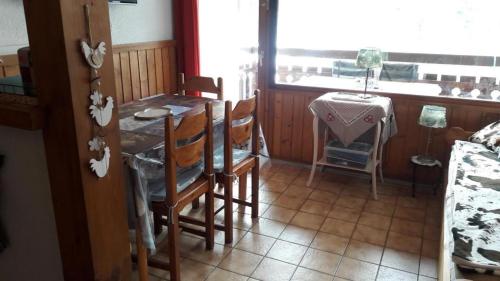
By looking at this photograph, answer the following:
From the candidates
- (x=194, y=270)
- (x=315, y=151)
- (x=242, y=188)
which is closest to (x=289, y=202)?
(x=242, y=188)

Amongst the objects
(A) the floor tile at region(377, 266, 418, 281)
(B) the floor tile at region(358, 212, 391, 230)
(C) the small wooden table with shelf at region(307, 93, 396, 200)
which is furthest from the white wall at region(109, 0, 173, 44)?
(A) the floor tile at region(377, 266, 418, 281)

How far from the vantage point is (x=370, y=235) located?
260 cm

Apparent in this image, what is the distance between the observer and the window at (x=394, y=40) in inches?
120

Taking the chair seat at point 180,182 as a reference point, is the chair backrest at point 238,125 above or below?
above

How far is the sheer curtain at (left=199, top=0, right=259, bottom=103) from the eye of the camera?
12.3ft

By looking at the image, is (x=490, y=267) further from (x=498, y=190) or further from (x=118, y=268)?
(x=118, y=268)

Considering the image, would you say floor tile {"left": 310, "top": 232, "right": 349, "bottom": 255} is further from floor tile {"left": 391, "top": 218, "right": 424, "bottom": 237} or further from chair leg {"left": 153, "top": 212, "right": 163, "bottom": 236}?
chair leg {"left": 153, "top": 212, "right": 163, "bottom": 236}

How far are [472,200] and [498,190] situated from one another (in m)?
0.22

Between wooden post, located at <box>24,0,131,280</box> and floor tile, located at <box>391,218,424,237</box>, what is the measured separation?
1847 mm

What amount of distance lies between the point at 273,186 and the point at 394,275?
1.35 metres

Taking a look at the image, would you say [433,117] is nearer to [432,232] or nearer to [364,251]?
[432,232]

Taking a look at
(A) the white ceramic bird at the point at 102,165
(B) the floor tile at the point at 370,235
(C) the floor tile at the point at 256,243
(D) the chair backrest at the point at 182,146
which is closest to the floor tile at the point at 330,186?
(B) the floor tile at the point at 370,235

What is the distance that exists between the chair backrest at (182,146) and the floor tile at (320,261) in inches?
34.3

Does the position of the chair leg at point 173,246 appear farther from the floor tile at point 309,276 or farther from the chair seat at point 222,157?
the floor tile at point 309,276
